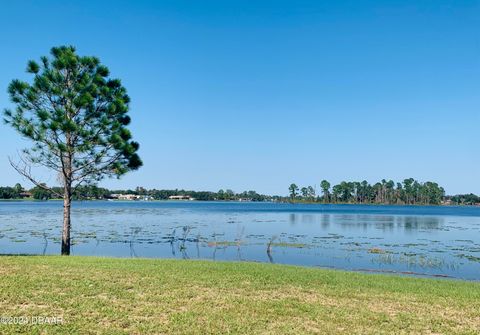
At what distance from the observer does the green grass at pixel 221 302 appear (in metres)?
7.95

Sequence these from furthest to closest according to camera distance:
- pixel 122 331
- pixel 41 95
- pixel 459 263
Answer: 1. pixel 459 263
2. pixel 41 95
3. pixel 122 331

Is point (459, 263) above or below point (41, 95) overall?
below

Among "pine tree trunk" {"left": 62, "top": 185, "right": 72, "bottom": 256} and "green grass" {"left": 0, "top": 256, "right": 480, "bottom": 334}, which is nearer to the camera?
"green grass" {"left": 0, "top": 256, "right": 480, "bottom": 334}

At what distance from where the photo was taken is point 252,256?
26.2m

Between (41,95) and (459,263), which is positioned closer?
(41,95)

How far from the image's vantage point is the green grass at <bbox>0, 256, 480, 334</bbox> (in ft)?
26.1

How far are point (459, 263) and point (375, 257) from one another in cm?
457

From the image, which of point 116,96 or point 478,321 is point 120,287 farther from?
point 116,96

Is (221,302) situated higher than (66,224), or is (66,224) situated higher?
(66,224)

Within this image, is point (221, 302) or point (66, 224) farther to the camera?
point (66, 224)

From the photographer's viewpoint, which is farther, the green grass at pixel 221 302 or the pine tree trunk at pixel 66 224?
the pine tree trunk at pixel 66 224

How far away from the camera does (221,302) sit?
9.59m

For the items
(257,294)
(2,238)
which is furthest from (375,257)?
(2,238)

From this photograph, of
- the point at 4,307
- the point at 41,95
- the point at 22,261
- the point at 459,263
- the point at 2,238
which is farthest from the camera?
the point at 2,238
